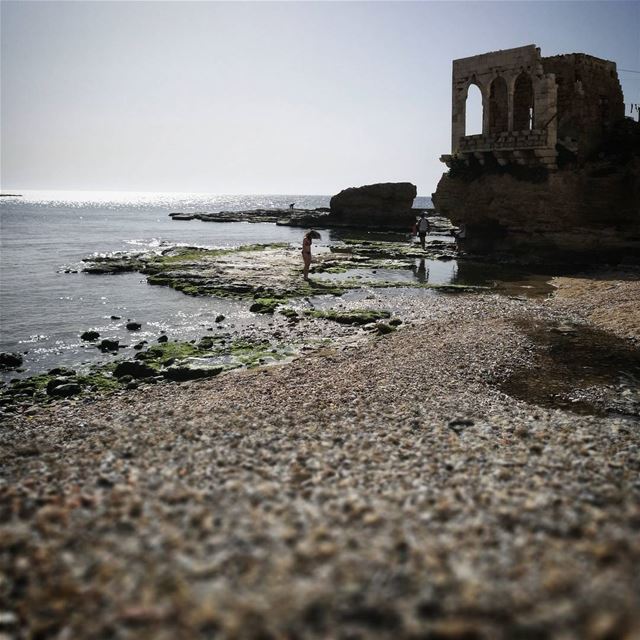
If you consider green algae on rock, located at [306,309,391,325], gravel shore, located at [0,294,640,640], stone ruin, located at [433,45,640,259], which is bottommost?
gravel shore, located at [0,294,640,640]

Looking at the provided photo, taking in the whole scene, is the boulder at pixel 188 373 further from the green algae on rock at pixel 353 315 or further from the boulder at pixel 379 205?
the boulder at pixel 379 205

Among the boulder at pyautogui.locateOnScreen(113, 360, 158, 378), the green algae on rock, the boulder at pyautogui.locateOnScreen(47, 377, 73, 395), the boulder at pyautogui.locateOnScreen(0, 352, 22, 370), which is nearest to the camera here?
the boulder at pyautogui.locateOnScreen(47, 377, 73, 395)

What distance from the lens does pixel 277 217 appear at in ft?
353

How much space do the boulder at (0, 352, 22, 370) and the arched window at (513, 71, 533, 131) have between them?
112 ft

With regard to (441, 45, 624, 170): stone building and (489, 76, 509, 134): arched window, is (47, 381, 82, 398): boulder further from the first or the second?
(489, 76, 509, 134): arched window

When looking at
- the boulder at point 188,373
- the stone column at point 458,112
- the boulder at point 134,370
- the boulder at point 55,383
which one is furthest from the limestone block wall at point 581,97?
the boulder at point 55,383

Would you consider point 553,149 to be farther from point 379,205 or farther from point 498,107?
point 379,205

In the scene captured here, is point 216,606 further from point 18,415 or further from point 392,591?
point 18,415

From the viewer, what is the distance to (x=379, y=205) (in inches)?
3236

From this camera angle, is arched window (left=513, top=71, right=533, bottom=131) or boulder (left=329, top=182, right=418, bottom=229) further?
boulder (left=329, top=182, right=418, bottom=229)

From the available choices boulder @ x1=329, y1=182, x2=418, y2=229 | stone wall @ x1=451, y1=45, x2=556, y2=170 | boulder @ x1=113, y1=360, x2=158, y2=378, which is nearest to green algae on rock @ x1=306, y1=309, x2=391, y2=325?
boulder @ x1=113, y1=360, x2=158, y2=378

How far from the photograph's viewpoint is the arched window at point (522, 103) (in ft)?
123

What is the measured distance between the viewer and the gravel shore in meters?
5.28

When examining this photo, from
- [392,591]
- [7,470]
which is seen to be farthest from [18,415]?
[392,591]
